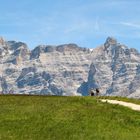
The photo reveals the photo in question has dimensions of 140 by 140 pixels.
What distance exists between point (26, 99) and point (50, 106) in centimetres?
718

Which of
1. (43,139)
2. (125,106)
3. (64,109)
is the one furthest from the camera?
(125,106)

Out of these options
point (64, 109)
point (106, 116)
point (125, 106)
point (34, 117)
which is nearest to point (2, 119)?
point (34, 117)

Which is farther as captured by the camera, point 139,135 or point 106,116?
point 106,116

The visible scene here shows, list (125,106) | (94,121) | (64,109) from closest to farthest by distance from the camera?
(94,121), (64,109), (125,106)

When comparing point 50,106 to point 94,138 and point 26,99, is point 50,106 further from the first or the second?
point 94,138

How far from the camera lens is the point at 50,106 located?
202 ft

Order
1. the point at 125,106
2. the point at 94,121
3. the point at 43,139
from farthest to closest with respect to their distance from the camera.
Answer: the point at 125,106
the point at 94,121
the point at 43,139

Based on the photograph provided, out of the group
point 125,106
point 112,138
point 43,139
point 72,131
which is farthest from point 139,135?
point 125,106

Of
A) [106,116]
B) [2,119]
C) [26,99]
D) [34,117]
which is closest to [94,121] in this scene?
[106,116]

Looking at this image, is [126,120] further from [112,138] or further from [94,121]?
[112,138]

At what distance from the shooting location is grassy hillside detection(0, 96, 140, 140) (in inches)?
1909

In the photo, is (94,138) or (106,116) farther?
(106,116)

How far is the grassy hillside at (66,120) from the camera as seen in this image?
48.5 metres

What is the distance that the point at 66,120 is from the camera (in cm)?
5369
